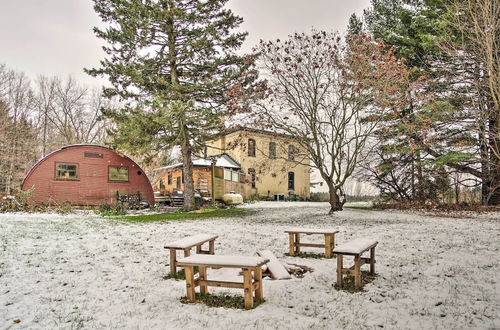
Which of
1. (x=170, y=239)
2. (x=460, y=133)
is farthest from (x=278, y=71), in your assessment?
(x=460, y=133)

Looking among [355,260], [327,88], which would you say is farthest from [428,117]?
[355,260]

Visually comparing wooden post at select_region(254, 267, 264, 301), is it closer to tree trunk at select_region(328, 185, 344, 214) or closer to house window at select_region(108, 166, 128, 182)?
tree trunk at select_region(328, 185, 344, 214)

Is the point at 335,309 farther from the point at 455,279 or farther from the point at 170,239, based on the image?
the point at 170,239

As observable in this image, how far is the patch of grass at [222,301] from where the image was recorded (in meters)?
4.46

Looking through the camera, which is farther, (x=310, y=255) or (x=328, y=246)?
(x=310, y=255)

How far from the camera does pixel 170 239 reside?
9000 mm

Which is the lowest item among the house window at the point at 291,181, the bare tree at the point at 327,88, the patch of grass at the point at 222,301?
the patch of grass at the point at 222,301

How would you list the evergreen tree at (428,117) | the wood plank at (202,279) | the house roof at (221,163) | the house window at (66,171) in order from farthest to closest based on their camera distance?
the house roof at (221,163), the house window at (66,171), the evergreen tree at (428,117), the wood plank at (202,279)

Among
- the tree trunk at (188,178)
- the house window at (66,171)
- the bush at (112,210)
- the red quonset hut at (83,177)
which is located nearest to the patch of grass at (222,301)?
the bush at (112,210)

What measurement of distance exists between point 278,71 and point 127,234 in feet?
29.2

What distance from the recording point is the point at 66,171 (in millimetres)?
20281

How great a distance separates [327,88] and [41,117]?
35018 mm

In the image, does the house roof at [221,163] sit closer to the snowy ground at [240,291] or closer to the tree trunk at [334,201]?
the tree trunk at [334,201]

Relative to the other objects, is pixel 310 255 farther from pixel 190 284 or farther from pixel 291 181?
pixel 291 181
